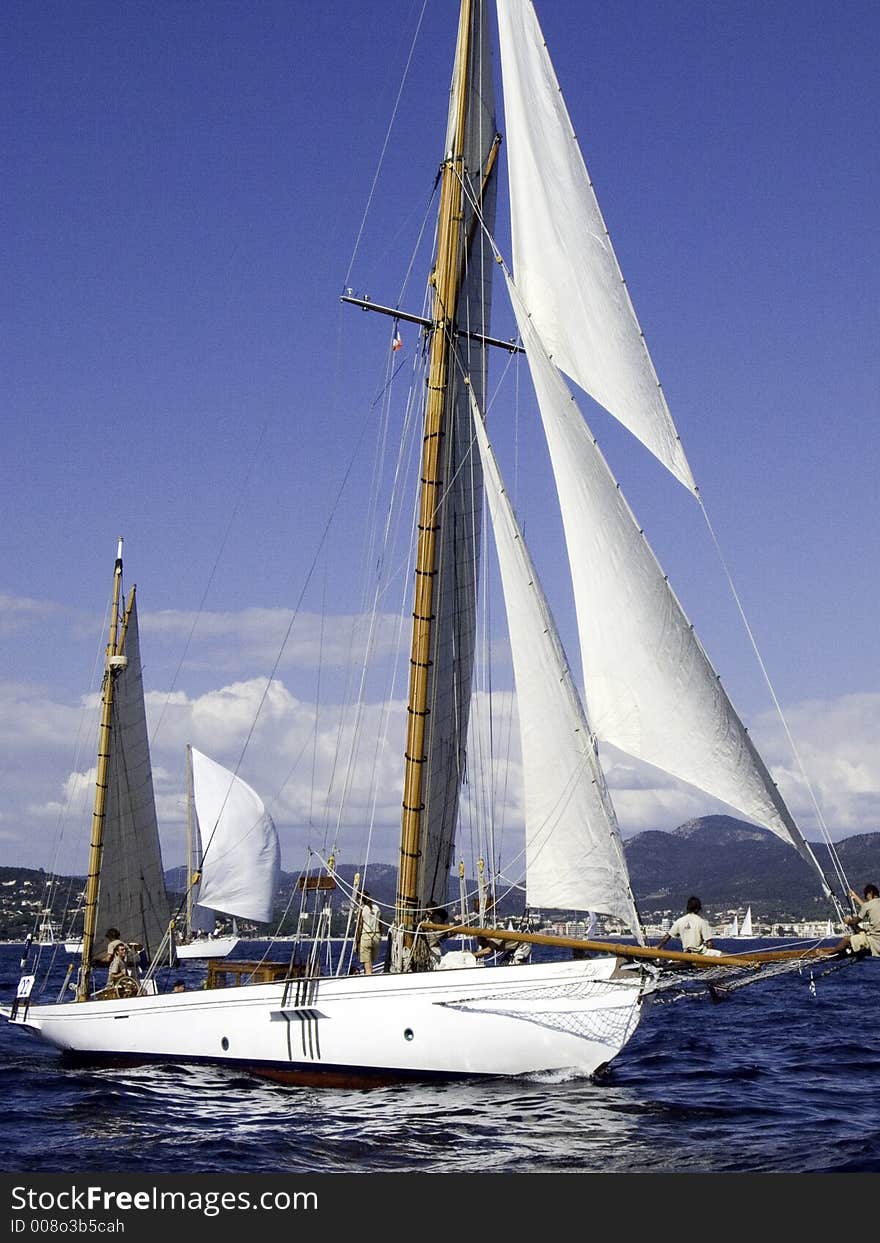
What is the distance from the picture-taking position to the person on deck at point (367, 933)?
25.4 metres

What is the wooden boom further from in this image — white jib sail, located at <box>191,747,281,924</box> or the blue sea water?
white jib sail, located at <box>191,747,281,924</box>

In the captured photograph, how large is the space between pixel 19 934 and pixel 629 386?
595 feet

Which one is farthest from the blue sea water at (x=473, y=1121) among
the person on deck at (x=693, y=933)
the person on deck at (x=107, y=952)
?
the person on deck at (x=107, y=952)

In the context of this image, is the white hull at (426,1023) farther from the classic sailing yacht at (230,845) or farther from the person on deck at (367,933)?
the classic sailing yacht at (230,845)

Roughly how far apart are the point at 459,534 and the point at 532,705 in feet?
21.3

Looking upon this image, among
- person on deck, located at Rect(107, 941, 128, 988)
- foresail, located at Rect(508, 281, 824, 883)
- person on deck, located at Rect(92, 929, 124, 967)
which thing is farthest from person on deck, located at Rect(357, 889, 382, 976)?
person on deck, located at Rect(92, 929, 124, 967)

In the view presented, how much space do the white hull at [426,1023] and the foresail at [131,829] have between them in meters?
10.1

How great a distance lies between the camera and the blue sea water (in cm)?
1764

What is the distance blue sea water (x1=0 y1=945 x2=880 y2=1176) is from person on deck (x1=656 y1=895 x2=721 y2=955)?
6.28ft

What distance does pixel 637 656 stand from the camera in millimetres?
21328

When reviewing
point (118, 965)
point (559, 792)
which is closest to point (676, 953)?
point (559, 792)

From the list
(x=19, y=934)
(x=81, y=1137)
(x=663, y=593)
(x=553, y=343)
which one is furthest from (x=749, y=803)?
(x=19, y=934)

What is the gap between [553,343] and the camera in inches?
973

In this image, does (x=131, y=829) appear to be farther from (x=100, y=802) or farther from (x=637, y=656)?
(x=637, y=656)
